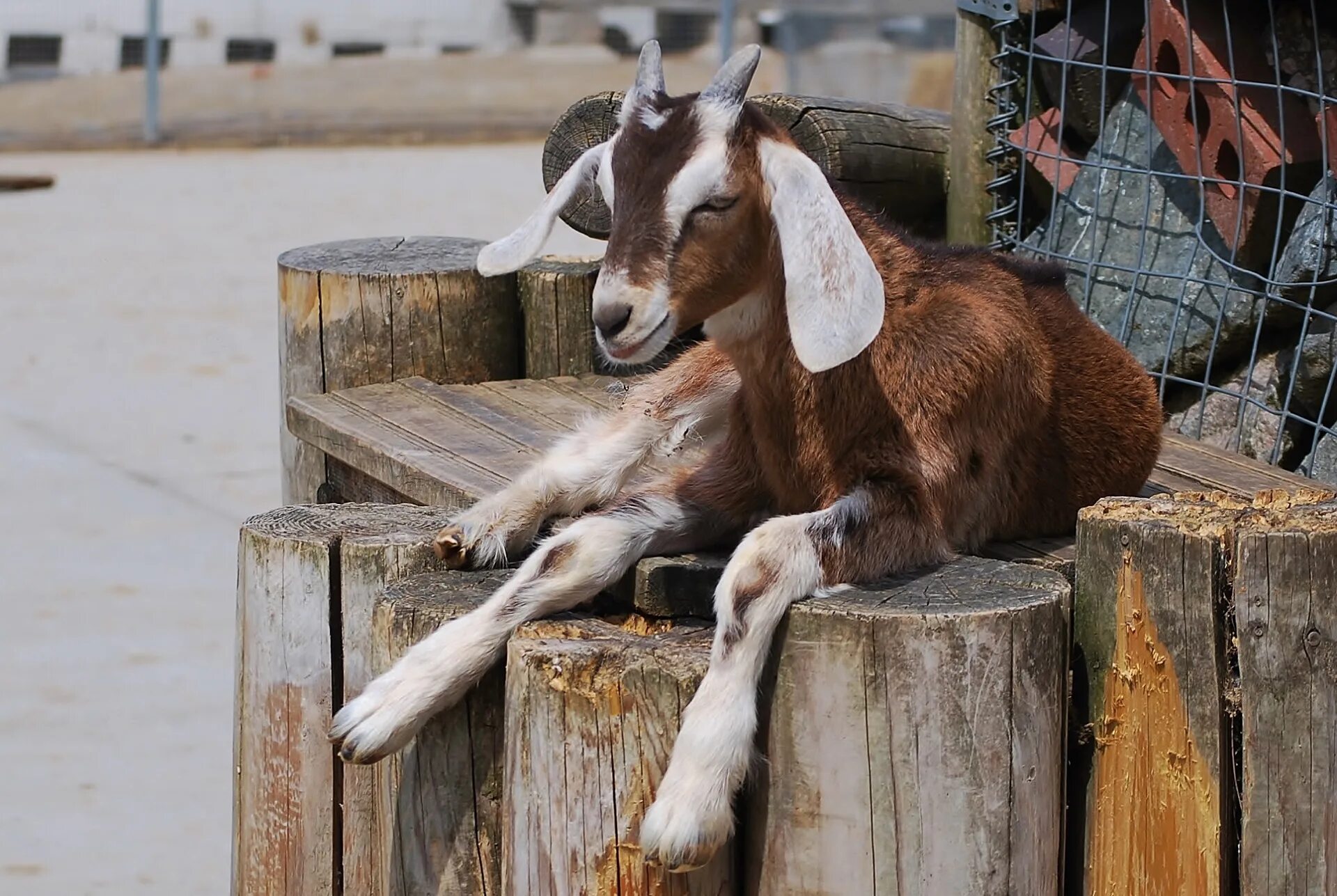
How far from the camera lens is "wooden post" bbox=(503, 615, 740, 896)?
9.89 ft

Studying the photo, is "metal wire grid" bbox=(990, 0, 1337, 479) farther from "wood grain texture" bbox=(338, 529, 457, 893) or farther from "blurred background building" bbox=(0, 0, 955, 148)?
"blurred background building" bbox=(0, 0, 955, 148)

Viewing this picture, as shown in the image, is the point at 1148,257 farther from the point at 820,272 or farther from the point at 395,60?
the point at 395,60

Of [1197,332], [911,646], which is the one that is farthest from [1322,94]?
[911,646]

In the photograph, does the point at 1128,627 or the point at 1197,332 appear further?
the point at 1197,332

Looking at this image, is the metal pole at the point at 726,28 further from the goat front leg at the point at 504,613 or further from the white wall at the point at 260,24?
the goat front leg at the point at 504,613

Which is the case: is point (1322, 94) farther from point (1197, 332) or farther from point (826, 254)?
point (826, 254)

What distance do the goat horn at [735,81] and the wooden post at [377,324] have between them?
7.44 feet

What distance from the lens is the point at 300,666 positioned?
366 cm

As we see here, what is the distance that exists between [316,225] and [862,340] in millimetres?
11837

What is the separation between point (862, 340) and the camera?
304 cm

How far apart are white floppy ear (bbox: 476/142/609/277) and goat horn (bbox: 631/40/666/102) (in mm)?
180

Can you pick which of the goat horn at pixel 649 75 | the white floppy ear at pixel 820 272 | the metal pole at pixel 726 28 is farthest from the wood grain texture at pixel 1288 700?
the metal pole at pixel 726 28

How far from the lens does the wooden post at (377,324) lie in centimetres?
528

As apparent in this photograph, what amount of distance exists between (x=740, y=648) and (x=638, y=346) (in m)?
0.55
